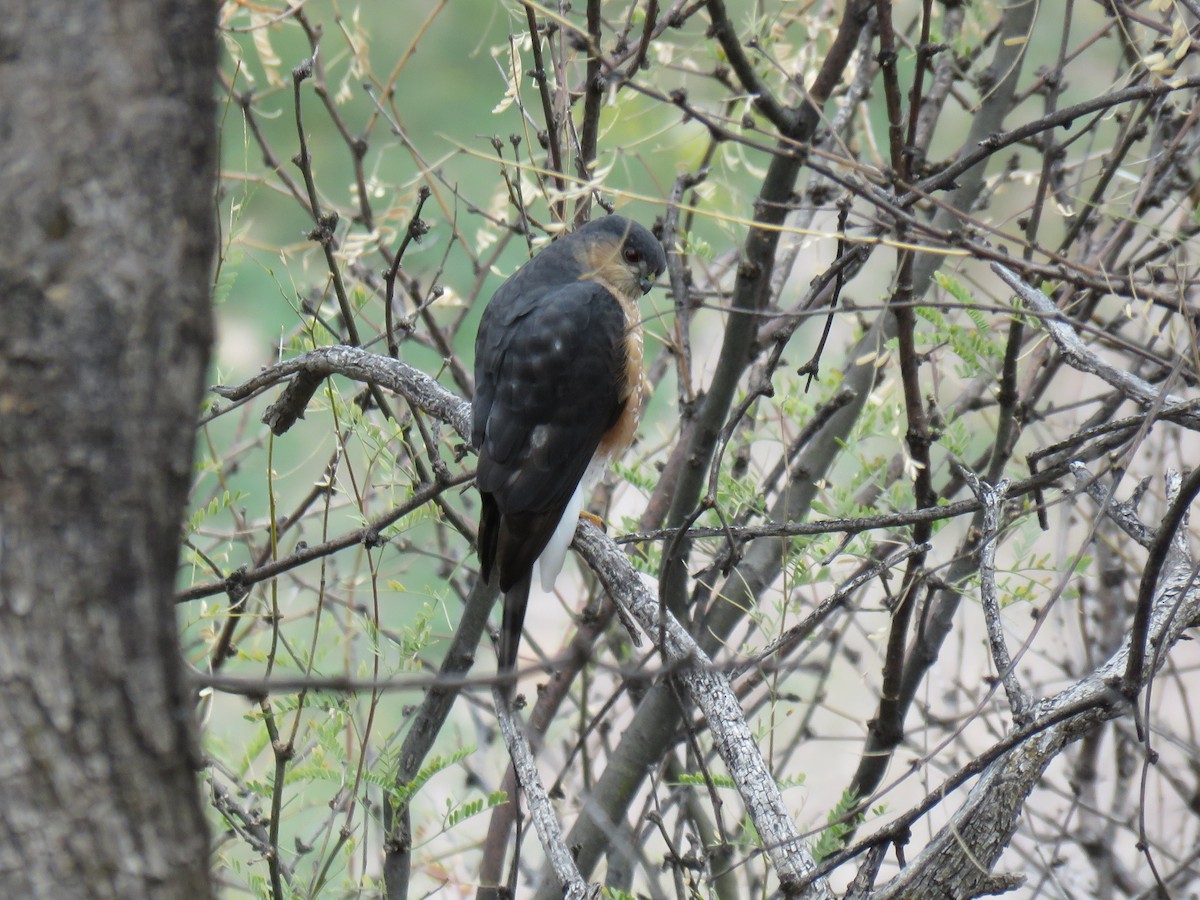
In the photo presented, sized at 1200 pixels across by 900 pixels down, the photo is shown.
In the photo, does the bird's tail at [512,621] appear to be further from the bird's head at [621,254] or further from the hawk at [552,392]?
the bird's head at [621,254]

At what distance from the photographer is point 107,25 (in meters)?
0.92

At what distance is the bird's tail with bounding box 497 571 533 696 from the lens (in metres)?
2.63

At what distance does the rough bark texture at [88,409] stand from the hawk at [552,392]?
1813 millimetres

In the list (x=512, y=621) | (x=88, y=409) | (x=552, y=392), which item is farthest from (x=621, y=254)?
(x=88, y=409)

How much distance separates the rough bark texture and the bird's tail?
1.60 m

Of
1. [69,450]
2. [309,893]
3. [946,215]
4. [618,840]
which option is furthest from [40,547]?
[946,215]

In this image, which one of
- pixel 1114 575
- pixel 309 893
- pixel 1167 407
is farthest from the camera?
pixel 1114 575

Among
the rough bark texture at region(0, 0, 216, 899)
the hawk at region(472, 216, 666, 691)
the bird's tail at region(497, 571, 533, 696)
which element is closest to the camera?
the rough bark texture at region(0, 0, 216, 899)

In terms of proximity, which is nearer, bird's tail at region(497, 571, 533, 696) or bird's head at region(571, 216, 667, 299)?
bird's tail at region(497, 571, 533, 696)

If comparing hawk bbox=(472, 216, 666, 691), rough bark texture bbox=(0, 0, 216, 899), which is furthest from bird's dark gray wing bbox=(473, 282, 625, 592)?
rough bark texture bbox=(0, 0, 216, 899)

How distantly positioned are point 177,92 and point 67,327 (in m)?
0.21

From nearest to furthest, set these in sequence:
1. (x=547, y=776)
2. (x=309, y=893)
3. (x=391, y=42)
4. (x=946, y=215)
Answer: (x=309, y=893) < (x=946, y=215) < (x=547, y=776) < (x=391, y=42)

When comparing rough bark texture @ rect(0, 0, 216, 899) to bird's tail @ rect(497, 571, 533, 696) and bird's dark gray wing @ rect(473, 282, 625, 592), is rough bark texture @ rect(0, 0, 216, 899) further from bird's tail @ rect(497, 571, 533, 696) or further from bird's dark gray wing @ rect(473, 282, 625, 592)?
bird's dark gray wing @ rect(473, 282, 625, 592)

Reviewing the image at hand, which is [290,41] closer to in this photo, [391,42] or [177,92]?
[391,42]
